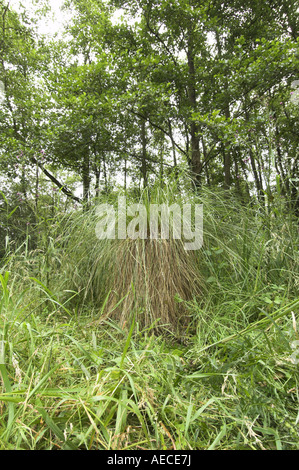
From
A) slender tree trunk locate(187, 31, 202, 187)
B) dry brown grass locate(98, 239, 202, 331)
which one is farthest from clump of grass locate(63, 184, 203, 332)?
slender tree trunk locate(187, 31, 202, 187)

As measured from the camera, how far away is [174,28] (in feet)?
11.9

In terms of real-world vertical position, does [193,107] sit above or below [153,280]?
above

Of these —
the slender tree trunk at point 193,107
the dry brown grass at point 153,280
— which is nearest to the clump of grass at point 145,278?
the dry brown grass at point 153,280

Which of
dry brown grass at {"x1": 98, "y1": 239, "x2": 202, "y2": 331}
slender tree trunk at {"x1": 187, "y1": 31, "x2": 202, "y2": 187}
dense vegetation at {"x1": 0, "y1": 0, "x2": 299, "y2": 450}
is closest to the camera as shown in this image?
dense vegetation at {"x1": 0, "y1": 0, "x2": 299, "y2": 450}

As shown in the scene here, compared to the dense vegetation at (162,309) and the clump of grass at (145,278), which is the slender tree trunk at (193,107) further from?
the clump of grass at (145,278)

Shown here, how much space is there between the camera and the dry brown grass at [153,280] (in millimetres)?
1265

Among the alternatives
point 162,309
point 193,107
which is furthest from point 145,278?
point 193,107

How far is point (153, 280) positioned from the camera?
131 cm

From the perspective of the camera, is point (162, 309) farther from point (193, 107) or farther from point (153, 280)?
point (193, 107)

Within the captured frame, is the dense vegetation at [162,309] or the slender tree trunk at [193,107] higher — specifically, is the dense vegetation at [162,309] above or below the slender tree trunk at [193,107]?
below

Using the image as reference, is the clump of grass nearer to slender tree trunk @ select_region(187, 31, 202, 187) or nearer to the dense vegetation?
the dense vegetation

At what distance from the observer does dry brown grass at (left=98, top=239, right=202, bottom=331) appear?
Answer: 4.15 ft
